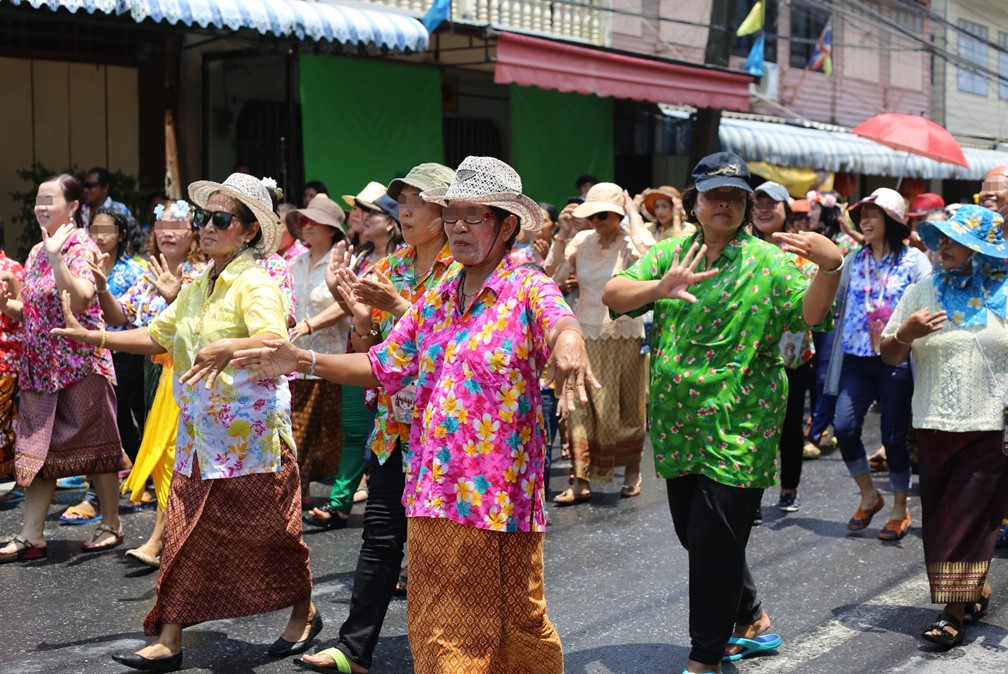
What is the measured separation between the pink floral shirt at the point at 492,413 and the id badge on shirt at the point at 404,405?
81 cm

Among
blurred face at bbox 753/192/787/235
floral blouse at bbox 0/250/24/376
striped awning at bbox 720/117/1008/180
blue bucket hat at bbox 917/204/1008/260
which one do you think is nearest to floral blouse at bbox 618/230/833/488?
blue bucket hat at bbox 917/204/1008/260

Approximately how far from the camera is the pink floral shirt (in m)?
4.05

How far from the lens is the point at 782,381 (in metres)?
5.01

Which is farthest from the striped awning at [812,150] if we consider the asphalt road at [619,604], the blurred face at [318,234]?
the asphalt road at [619,604]

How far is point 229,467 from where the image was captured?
5211 millimetres

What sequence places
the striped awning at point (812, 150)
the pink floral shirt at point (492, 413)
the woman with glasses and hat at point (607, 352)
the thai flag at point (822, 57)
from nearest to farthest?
1. the pink floral shirt at point (492, 413)
2. the woman with glasses and hat at point (607, 352)
3. the striped awning at point (812, 150)
4. the thai flag at point (822, 57)

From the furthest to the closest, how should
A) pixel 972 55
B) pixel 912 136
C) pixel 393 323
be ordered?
pixel 972 55 → pixel 912 136 → pixel 393 323

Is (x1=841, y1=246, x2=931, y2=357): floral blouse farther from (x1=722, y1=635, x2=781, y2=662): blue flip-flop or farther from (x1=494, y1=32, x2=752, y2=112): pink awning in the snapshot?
(x1=494, y1=32, x2=752, y2=112): pink awning

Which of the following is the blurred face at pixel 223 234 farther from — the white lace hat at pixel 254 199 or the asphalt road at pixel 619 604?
the asphalt road at pixel 619 604

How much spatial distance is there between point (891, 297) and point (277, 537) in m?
4.47

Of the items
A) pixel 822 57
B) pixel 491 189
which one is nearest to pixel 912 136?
pixel 491 189

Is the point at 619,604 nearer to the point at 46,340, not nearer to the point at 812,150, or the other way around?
the point at 46,340

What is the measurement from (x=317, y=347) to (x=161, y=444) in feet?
4.67

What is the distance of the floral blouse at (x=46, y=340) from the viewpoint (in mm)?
7129
